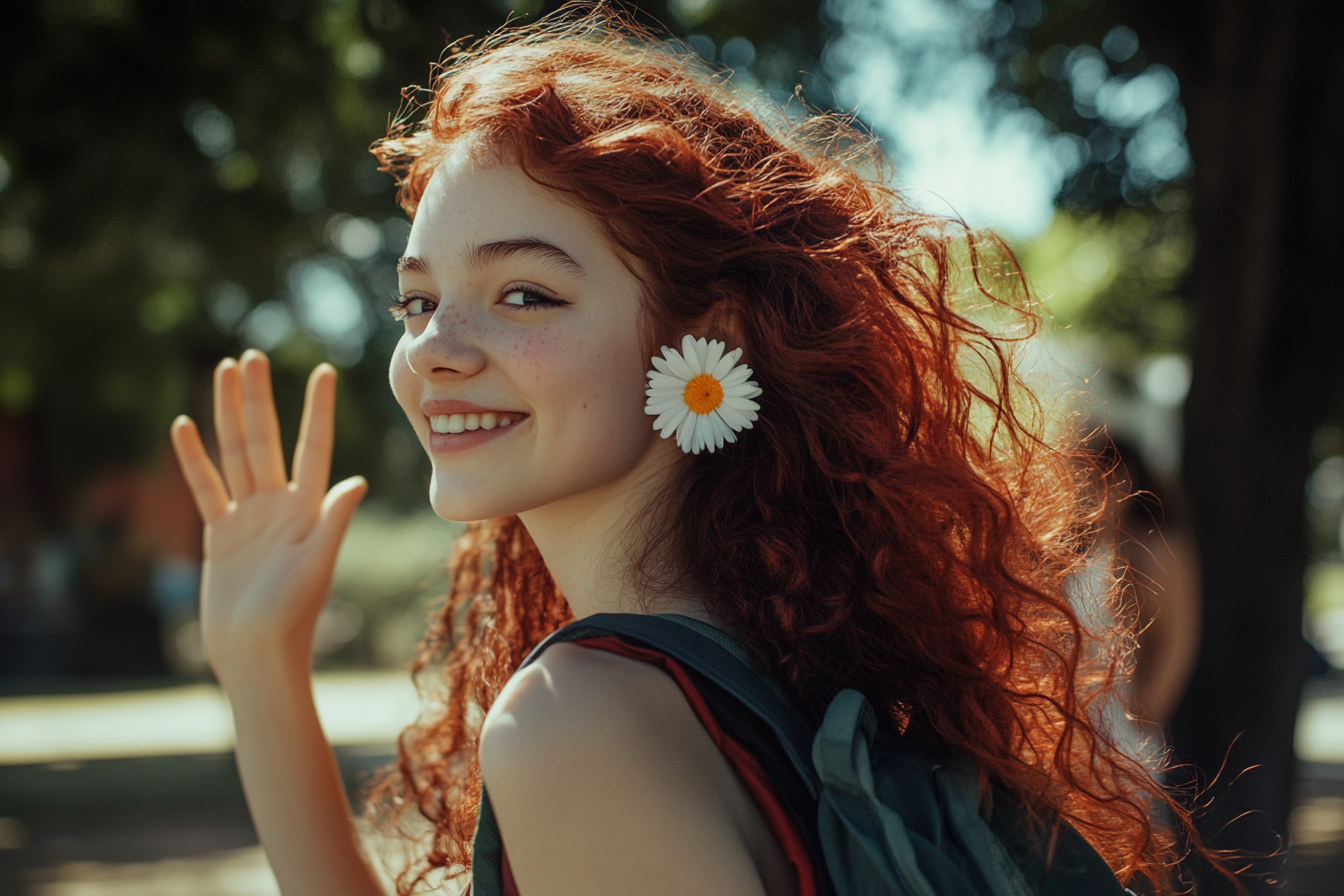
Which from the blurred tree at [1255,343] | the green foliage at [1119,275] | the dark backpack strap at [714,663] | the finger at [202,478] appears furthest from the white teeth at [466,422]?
the blurred tree at [1255,343]

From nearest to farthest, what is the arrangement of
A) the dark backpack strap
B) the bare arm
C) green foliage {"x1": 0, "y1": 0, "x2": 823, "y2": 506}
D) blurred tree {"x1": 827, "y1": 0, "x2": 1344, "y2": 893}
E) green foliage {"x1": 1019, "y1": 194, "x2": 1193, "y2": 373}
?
the dark backpack strap, the bare arm, blurred tree {"x1": 827, "y1": 0, "x2": 1344, "y2": 893}, green foliage {"x1": 0, "y1": 0, "x2": 823, "y2": 506}, green foliage {"x1": 1019, "y1": 194, "x2": 1193, "y2": 373}

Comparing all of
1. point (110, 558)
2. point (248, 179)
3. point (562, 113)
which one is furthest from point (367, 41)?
point (110, 558)

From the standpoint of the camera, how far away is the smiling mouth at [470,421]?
1.65 m

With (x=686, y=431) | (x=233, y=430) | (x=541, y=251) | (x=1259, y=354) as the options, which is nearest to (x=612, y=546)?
(x=686, y=431)

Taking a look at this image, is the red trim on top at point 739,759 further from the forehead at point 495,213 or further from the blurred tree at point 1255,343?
the blurred tree at point 1255,343

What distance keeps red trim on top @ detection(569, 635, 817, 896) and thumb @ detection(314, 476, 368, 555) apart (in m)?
0.98

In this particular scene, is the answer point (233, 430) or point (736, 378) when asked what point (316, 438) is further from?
point (736, 378)

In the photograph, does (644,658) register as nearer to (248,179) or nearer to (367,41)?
(367,41)

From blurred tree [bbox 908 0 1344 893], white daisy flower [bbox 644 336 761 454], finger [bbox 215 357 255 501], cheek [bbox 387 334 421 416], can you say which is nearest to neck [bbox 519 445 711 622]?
white daisy flower [bbox 644 336 761 454]

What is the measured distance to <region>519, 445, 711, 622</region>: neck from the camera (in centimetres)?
163

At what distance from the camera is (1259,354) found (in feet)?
15.4

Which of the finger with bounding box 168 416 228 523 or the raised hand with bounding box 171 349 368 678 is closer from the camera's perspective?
the raised hand with bounding box 171 349 368 678

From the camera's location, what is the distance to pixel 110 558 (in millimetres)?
18234

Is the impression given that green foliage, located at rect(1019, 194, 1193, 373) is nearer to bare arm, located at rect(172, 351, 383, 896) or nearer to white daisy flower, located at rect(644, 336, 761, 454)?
white daisy flower, located at rect(644, 336, 761, 454)
